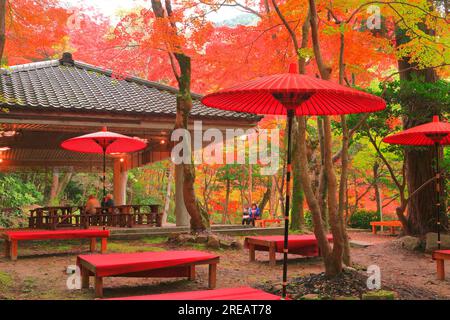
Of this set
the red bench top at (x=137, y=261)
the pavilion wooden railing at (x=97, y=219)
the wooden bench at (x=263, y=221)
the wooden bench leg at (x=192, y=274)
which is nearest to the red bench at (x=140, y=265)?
the red bench top at (x=137, y=261)

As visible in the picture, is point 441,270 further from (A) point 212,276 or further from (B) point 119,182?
(B) point 119,182

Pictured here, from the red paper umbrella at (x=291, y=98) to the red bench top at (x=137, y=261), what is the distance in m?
1.74

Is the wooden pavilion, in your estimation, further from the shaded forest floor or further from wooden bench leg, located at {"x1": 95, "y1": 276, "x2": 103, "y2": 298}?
wooden bench leg, located at {"x1": 95, "y1": 276, "x2": 103, "y2": 298}

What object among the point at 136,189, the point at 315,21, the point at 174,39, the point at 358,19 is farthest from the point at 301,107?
the point at 136,189

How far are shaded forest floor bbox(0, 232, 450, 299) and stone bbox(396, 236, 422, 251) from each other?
0.18 metres

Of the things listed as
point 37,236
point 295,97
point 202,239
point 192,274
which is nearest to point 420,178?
point 202,239

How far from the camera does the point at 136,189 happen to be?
26.4 metres

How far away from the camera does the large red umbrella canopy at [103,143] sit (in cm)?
971

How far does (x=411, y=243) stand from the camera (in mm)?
11125

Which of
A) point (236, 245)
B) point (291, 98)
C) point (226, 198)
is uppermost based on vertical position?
point (291, 98)

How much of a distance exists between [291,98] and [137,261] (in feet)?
9.40

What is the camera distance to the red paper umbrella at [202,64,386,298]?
4727 mm

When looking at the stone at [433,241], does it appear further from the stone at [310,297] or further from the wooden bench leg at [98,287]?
the wooden bench leg at [98,287]
